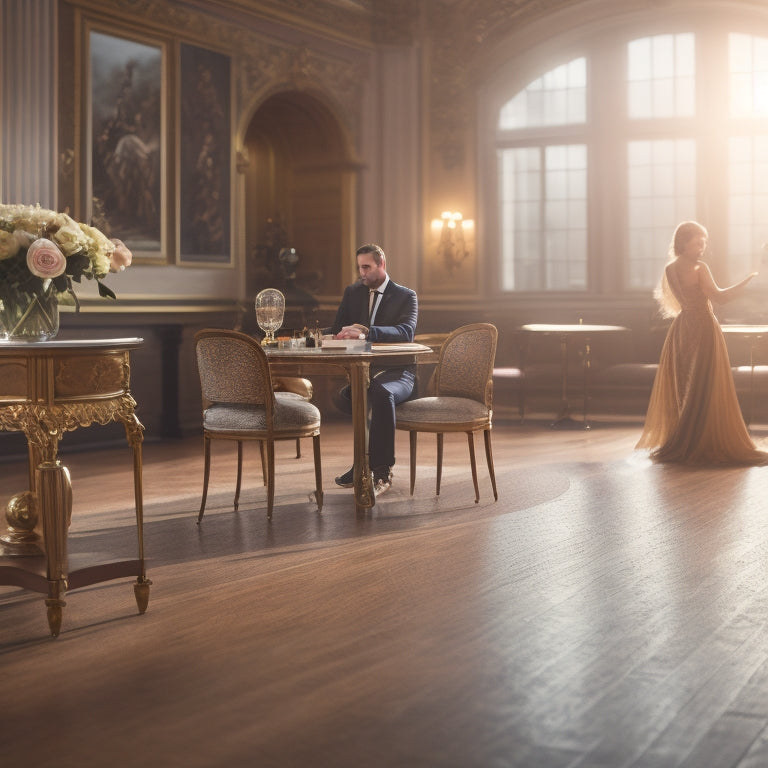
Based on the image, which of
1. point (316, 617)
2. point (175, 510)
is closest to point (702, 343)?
point (175, 510)

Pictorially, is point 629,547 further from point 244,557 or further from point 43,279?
point 43,279

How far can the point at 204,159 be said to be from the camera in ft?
31.1

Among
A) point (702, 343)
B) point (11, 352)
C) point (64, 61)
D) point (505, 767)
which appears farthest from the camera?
point (64, 61)

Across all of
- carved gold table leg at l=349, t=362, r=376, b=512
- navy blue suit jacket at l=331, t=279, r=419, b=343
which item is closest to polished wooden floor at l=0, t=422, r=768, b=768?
carved gold table leg at l=349, t=362, r=376, b=512

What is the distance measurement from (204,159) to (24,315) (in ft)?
20.0

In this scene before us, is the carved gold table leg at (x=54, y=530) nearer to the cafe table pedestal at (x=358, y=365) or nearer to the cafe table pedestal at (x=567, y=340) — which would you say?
the cafe table pedestal at (x=358, y=365)

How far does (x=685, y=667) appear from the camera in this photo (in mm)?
Result: 3047

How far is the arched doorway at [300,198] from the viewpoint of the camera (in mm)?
10898

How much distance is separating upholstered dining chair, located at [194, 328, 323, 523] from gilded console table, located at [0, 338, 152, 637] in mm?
1556

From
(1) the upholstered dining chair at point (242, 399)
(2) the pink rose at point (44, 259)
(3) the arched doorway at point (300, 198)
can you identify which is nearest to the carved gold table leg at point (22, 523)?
(2) the pink rose at point (44, 259)

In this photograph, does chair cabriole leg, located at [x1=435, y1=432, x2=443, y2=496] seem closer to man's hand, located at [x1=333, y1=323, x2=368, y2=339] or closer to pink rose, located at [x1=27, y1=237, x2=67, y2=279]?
man's hand, located at [x1=333, y1=323, x2=368, y2=339]

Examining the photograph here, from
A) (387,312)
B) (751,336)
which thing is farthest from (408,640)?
(751,336)

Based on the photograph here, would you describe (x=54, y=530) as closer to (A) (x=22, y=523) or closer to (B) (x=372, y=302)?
(A) (x=22, y=523)

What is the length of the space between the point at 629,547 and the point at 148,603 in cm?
198
